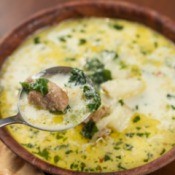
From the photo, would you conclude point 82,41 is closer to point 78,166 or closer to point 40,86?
point 40,86

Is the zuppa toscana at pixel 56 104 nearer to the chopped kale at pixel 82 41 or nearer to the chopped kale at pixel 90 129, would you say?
the chopped kale at pixel 90 129

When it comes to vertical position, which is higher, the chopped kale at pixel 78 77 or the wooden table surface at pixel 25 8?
the wooden table surface at pixel 25 8

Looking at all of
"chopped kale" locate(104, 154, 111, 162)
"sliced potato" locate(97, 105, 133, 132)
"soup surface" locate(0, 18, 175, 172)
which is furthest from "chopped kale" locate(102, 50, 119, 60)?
"chopped kale" locate(104, 154, 111, 162)

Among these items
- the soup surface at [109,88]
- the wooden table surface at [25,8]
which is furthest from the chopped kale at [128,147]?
the wooden table surface at [25,8]

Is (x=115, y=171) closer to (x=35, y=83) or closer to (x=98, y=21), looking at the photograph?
(x=35, y=83)

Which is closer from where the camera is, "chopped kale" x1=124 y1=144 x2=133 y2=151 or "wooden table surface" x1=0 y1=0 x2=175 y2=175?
"chopped kale" x1=124 y1=144 x2=133 y2=151

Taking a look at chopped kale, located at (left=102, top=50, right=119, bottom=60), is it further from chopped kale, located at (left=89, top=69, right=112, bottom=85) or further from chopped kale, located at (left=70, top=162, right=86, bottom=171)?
chopped kale, located at (left=70, top=162, right=86, bottom=171)

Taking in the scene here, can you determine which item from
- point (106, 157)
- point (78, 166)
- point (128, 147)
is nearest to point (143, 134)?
point (128, 147)
